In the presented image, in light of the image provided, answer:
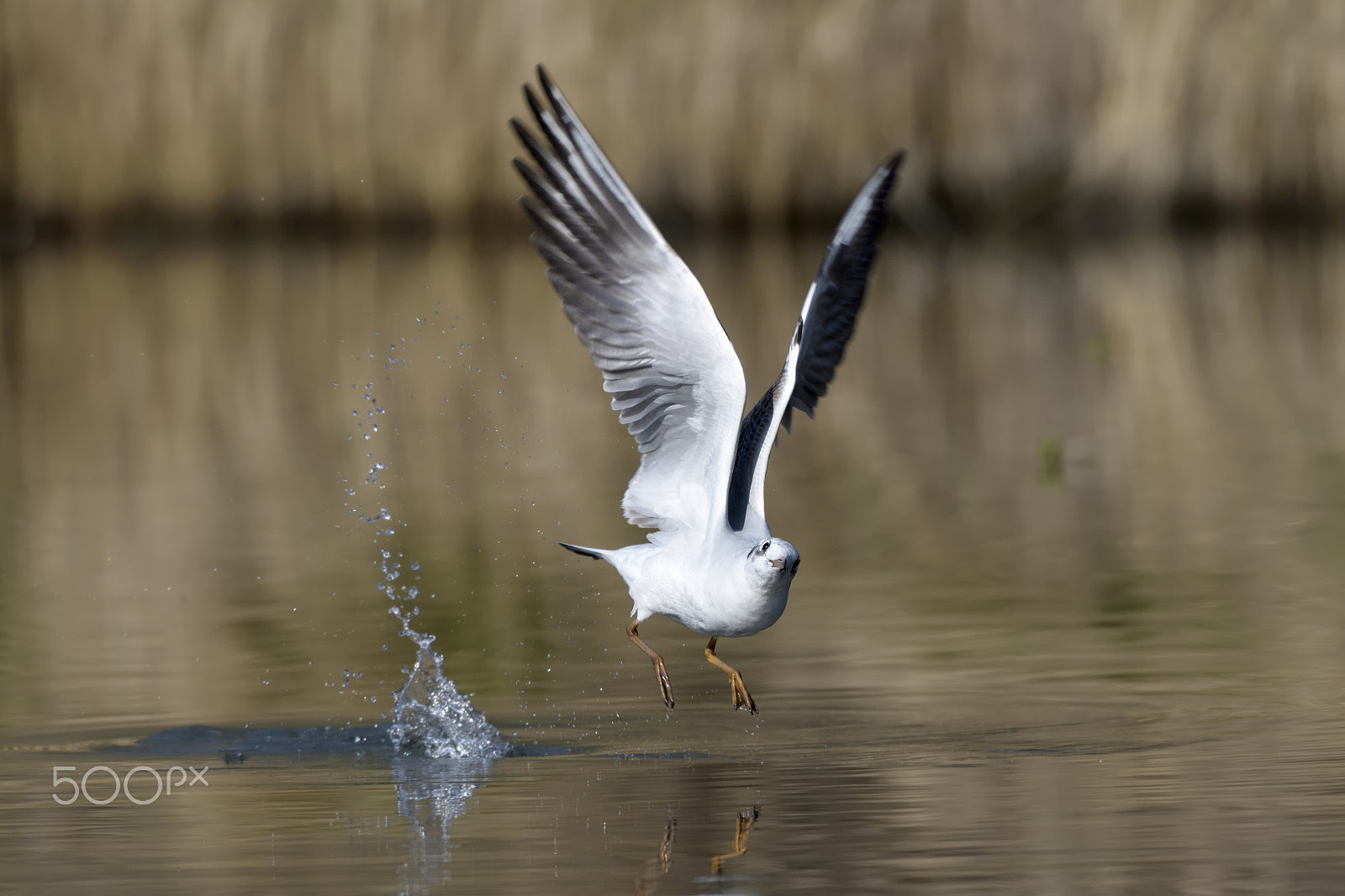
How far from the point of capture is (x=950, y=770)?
6141mm

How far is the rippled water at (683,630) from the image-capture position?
17.8ft

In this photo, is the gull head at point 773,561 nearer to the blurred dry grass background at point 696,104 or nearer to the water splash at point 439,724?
the water splash at point 439,724

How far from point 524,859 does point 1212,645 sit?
3.17 m

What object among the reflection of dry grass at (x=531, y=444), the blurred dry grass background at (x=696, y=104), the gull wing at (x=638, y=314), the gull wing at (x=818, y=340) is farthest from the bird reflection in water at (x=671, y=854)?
the blurred dry grass background at (x=696, y=104)

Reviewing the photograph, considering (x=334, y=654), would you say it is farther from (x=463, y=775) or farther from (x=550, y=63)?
A: (x=550, y=63)

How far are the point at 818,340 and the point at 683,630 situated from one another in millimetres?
1485

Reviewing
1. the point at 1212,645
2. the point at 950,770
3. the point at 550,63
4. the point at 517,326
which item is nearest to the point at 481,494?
the point at 1212,645

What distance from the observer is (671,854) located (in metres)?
5.29

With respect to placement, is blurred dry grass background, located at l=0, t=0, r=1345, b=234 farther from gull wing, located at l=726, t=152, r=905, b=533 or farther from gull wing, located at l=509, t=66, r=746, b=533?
gull wing, located at l=509, t=66, r=746, b=533

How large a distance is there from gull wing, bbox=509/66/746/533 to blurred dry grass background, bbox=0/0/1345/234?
15.5 meters

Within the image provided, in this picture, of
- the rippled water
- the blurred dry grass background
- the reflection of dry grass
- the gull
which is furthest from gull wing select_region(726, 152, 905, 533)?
the blurred dry grass background

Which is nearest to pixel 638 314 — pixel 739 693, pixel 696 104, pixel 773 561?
pixel 773 561

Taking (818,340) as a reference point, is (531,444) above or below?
below

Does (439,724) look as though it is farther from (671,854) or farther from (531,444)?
(531,444)
